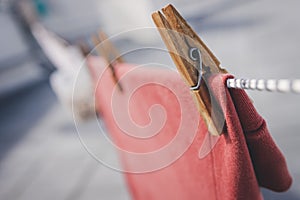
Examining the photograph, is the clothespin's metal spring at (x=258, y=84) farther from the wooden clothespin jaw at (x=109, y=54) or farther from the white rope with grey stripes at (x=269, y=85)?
the wooden clothespin jaw at (x=109, y=54)

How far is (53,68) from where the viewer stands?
215 inches

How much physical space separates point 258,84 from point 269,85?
0.02 meters

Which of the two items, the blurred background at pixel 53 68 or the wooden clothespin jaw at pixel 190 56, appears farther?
the blurred background at pixel 53 68

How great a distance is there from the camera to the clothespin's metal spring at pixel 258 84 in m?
0.36

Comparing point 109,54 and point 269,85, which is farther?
point 109,54

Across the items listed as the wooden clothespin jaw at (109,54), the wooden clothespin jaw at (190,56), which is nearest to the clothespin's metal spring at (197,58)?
the wooden clothespin jaw at (190,56)

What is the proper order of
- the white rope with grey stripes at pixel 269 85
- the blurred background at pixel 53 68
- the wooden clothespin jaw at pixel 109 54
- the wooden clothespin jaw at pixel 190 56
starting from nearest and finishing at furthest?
the white rope with grey stripes at pixel 269 85
the wooden clothespin jaw at pixel 190 56
the wooden clothespin jaw at pixel 109 54
the blurred background at pixel 53 68

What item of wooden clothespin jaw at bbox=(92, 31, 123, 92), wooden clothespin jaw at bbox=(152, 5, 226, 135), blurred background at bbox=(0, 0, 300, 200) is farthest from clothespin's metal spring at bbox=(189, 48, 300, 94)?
blurred background at bbox=(0, 0, 300, 200)

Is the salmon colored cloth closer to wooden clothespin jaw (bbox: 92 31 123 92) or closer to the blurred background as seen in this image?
wooden clothespin jaw (bbox: 92 31 123 92)

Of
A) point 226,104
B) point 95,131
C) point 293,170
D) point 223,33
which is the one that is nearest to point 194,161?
point 226,104

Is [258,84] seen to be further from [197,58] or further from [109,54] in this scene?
[109,54]

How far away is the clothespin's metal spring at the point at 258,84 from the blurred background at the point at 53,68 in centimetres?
110

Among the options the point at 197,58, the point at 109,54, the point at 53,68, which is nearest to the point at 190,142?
the point at 197,58

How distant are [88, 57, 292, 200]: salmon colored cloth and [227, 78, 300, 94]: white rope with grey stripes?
24 millimetres
